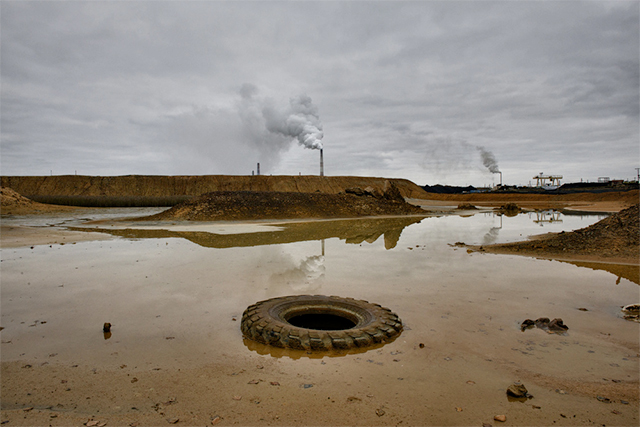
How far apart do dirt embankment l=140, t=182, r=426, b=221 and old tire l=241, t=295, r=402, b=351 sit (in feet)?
76.8

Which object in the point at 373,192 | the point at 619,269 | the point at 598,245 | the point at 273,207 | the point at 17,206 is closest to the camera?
the point at 619,269

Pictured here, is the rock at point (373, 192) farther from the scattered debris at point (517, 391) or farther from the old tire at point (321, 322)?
the scattered debris at point (517, 391)

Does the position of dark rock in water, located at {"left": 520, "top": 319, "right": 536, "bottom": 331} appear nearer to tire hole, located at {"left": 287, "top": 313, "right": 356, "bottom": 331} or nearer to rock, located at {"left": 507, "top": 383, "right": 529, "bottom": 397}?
rock, located at {"left": 507, "top": 383, "right": 529, "bottom": 397}

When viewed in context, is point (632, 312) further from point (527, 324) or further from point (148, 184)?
point (148, 184)

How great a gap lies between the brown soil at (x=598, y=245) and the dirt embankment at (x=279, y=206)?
19.6 m

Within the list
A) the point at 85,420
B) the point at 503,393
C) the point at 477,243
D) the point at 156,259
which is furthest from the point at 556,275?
the point at 156,259

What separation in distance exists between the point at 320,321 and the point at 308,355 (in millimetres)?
1730

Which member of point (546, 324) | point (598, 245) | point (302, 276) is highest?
point (598, 245)

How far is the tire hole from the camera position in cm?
649

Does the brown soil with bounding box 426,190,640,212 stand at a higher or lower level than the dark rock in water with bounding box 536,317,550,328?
higher

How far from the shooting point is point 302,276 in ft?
30.8

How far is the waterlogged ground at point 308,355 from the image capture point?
3.71 m

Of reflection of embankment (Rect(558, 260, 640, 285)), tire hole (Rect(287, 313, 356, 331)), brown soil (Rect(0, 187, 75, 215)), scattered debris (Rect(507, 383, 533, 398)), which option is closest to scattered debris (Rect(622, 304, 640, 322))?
reflection of embankment (Rect(558, 260, 640, 285))

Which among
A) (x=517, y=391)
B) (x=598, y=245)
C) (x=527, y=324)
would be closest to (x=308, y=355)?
(x=517, y=391)
